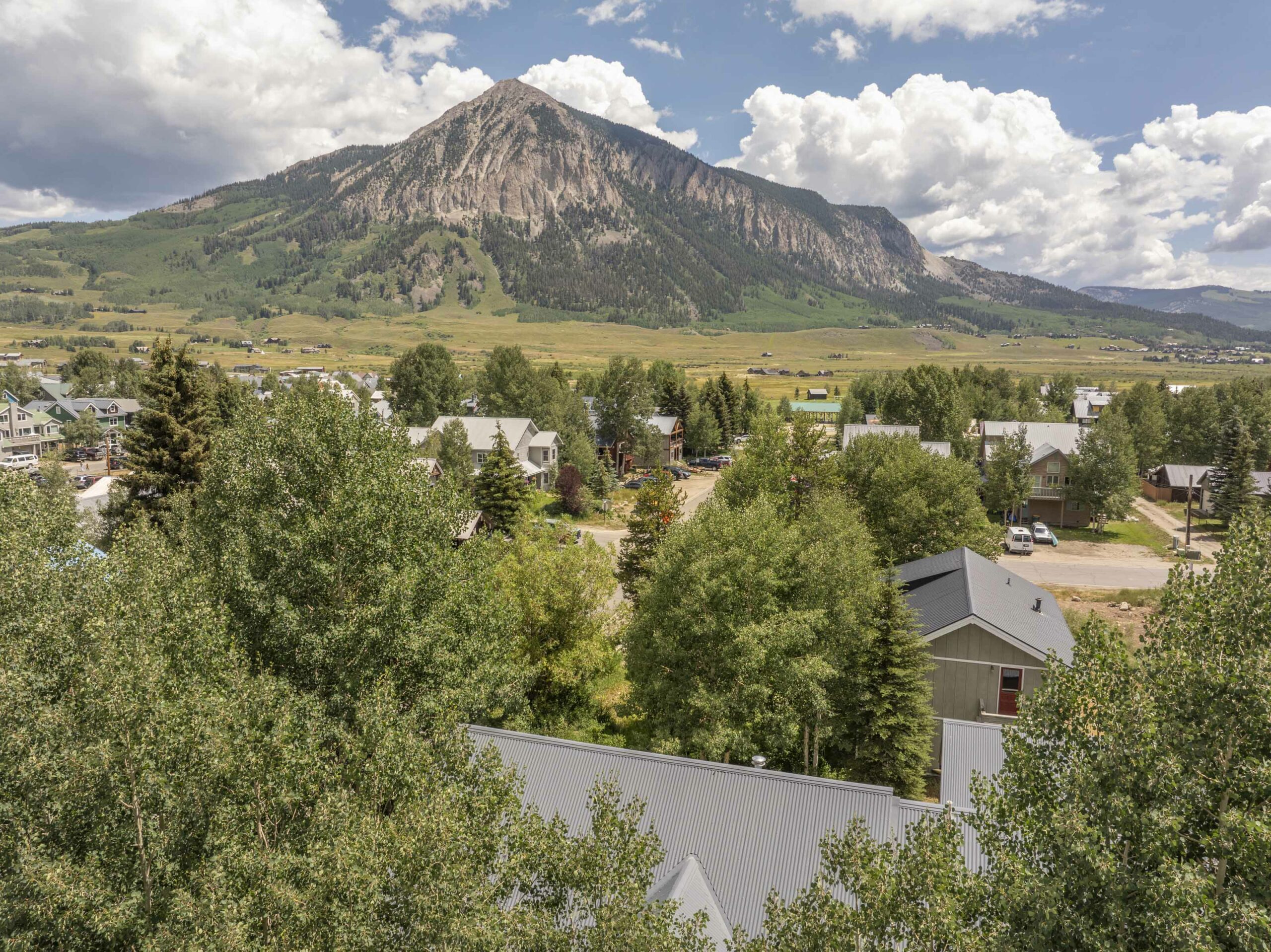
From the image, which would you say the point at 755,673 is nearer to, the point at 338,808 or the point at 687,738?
the point at 687,738

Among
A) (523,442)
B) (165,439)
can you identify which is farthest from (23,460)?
(165,439)

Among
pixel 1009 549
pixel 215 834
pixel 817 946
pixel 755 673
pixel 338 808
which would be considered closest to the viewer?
pixel 817 946

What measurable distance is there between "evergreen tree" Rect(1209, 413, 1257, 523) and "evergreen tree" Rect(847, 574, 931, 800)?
52401mm

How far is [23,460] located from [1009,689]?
352 ft

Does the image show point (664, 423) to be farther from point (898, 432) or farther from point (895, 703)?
point (895, 703)

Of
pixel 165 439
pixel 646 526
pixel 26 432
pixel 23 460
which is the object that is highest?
pixel 165 439

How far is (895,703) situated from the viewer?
21.2 meters

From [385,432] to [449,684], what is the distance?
8.00m

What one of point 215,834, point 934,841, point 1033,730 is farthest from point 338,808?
point 1033,730

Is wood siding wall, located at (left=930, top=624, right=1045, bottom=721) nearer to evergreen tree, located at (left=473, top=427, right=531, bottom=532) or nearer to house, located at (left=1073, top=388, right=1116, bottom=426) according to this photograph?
evergreen tree, located at (left=473, top=427, right=531, bottom=532)

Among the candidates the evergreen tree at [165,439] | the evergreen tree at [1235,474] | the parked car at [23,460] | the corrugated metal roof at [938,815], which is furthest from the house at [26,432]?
the evergreen tree at [1235,474]

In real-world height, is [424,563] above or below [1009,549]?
above

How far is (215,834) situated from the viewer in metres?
10.9

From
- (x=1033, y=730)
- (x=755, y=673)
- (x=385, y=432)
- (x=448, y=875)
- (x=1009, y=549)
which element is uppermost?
(x=385, y=432)
